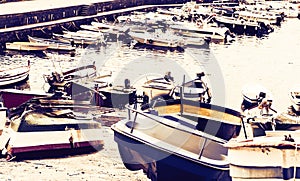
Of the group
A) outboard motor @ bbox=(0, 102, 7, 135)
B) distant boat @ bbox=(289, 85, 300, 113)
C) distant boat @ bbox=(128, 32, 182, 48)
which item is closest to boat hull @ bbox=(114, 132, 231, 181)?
outboard motor @ bbox=(0, 102, 7, 135)

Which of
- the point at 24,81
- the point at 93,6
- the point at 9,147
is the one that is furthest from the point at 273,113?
the point at 93,6

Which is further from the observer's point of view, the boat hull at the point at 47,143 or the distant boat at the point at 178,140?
the boat hull at the point at 47,143

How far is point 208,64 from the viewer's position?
37750mm

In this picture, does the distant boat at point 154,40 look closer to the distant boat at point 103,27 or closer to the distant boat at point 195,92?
the distant boat at point 103,27

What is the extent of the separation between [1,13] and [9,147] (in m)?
26.4

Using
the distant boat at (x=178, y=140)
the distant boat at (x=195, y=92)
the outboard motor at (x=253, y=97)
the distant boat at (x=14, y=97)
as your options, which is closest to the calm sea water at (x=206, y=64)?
the outboard motor at (x=253, y=97)

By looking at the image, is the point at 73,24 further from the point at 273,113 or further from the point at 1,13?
the point at 273,113

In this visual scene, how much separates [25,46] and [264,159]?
94.2 feet

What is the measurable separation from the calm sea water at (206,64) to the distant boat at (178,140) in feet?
29.6

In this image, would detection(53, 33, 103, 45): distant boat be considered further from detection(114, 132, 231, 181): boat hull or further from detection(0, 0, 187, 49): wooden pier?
detection(114, 132, 231, 181): boat hull

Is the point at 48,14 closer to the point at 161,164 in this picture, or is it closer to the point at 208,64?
the point at 208,64

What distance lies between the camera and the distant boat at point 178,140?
46.2 ft

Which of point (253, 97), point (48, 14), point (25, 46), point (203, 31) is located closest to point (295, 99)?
point (253, 97)

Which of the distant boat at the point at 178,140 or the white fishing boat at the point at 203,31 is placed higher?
the white fishing boat at the point at 203,31
